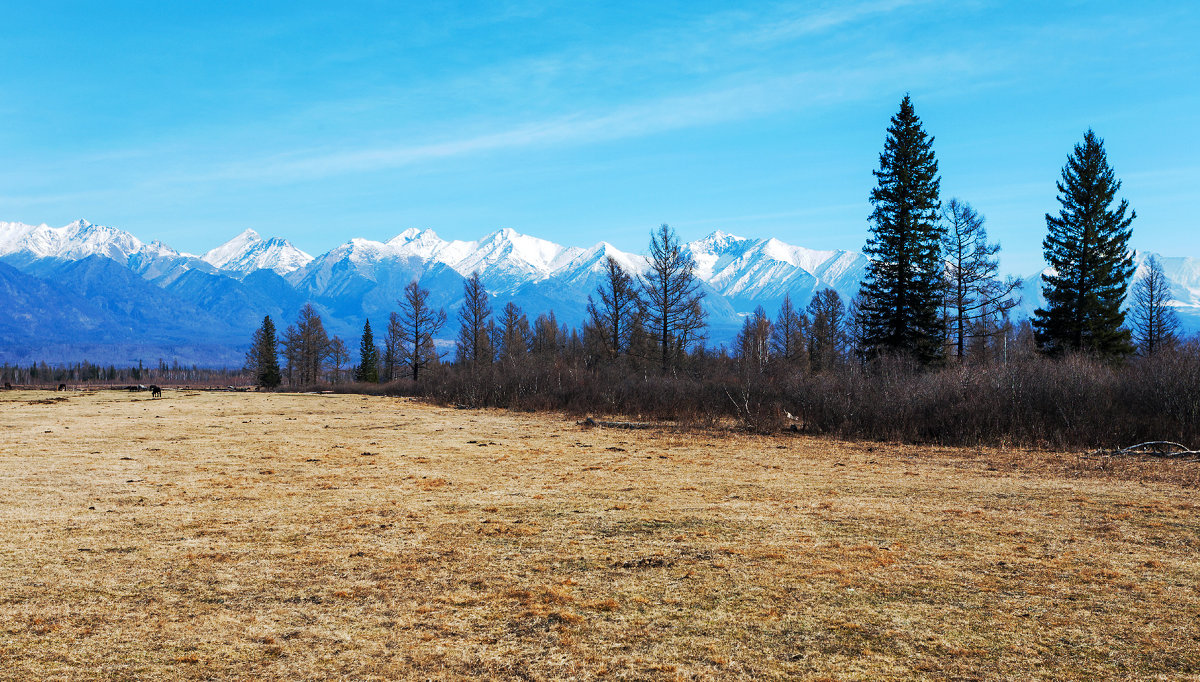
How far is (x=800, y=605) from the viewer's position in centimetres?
626

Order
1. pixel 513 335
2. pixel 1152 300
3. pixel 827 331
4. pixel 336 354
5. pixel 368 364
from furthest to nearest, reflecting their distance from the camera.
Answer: pixel 336 354 → pixel 368 364 → pixel 513 335 → pixel 827 331 → pixel 1152 300

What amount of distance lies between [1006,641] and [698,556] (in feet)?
10.4

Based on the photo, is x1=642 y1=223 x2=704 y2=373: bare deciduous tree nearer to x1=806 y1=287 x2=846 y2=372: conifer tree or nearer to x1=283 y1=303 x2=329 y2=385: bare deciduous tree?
x1=806 y1=287 x2=846 y2=372: conifer tree

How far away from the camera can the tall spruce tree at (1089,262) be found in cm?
3869

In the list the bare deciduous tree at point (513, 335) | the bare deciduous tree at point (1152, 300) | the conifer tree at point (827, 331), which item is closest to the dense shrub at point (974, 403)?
the bare deciduous tree at point (1152, 300)

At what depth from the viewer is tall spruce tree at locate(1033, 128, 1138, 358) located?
3869 centimetres

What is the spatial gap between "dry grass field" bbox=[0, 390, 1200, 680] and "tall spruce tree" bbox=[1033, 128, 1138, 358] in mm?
28198

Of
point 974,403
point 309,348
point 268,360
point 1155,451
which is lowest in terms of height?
point 1155,451

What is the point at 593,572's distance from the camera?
24.1ft

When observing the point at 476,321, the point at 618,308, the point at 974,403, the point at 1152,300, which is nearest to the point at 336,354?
the point at 476,321

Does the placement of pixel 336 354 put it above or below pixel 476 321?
below

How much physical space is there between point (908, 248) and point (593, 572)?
33.5 meters

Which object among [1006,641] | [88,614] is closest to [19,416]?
[88,614]

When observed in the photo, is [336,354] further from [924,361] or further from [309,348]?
[924,361]
